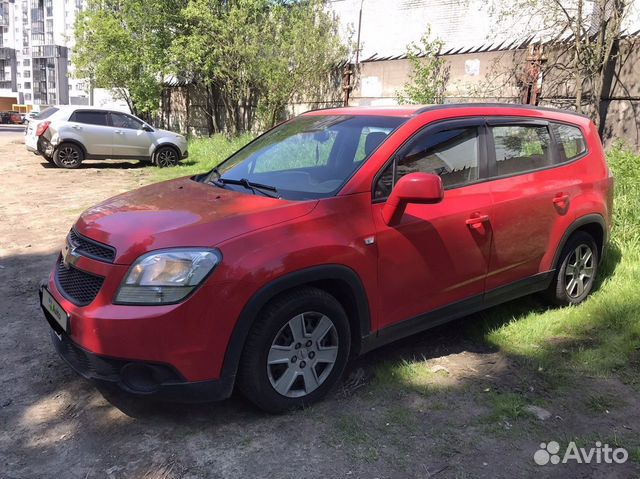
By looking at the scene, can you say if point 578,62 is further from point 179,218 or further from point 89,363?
point 89,363

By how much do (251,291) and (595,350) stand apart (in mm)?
2680

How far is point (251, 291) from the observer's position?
9.30ft

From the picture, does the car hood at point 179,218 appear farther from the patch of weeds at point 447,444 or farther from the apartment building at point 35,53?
the apartment building at point 35,53

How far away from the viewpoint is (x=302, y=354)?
3.16m

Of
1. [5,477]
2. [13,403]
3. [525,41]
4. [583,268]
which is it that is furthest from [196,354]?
[525,41]

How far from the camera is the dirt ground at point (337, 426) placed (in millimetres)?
2781

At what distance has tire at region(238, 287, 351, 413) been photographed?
296 cm

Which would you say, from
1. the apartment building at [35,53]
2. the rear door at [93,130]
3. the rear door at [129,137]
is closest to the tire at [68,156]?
the rear door at [93,130]

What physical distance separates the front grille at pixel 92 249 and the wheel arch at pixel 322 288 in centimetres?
76

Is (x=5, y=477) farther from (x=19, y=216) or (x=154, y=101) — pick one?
(x=154, y=101)

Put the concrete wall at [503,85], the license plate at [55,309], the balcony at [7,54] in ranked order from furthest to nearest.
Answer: the balcony at [7,54] → the concrete wall at [503,85] → the license plate at [55,309]

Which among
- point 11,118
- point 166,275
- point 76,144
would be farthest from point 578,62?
point 11,118

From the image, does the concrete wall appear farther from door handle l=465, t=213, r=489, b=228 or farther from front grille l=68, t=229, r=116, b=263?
front grille l=68, t=229, r=116, b=263

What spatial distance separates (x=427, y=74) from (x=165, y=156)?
709 centimetres
